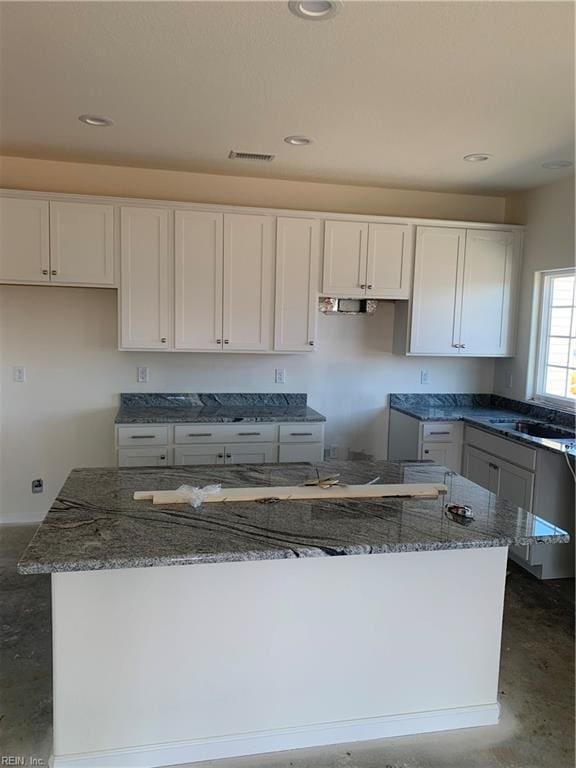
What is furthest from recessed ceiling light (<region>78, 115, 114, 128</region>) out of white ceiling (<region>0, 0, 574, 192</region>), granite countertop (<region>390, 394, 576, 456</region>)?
granite countertop (<region>390, 394, 576, 456</region>)

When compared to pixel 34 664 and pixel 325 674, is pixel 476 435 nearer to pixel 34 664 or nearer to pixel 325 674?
pixel 325 674

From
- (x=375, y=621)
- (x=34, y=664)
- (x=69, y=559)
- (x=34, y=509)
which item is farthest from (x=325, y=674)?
(x=34, y=509)

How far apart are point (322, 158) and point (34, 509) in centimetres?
329

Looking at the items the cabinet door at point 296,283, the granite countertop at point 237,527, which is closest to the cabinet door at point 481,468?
the cabinet door at point 296,283

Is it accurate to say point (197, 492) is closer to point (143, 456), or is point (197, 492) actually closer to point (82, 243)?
point (143, 456)

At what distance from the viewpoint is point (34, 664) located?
8.40 ft

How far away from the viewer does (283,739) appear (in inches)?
82.4

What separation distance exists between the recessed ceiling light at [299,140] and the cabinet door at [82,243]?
133cm

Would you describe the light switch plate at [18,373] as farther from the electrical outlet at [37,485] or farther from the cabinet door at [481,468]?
the cabinet door at [481,468]

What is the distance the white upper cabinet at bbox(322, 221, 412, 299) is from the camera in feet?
13.7

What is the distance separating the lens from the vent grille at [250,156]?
11.9 feet

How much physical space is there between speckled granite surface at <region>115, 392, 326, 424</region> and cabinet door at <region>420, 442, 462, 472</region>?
0.84 meters

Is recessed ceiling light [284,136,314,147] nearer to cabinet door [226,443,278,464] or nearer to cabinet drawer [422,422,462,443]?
cabinet door [226,443,278,464]

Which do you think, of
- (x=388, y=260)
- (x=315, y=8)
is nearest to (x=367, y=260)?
(x=388, y=260)
